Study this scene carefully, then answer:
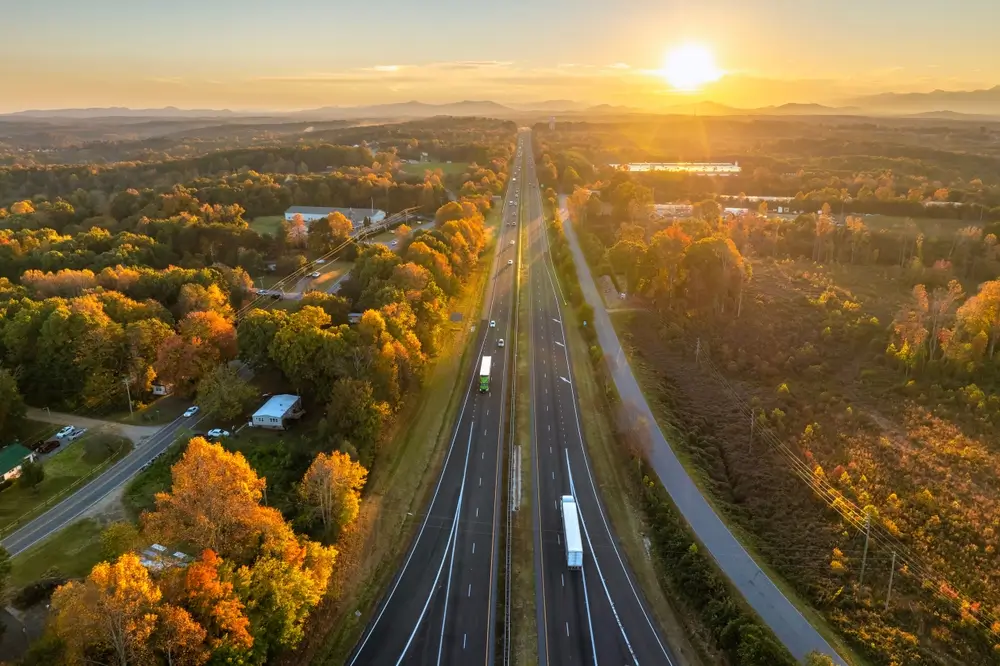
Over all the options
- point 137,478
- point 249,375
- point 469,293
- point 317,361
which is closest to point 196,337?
point 249,375

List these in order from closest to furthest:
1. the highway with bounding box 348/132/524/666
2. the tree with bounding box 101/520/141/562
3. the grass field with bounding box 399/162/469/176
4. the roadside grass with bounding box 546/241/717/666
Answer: the tree with bounding box 101/520/141/562, the highway with bounding box 348/132/524/666, the roadside grass with bounding box 546/241/717/666, the grass field with bounding box 399/162/469/176

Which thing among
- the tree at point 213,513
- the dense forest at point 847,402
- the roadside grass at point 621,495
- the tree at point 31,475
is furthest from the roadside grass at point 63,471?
the dense forest at point 847,402

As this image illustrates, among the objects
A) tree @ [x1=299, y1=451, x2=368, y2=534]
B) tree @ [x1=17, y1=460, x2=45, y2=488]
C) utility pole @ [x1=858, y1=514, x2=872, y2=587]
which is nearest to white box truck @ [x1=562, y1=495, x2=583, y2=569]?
tree @ [x1=299, y1=451, x2=368, y2=534]

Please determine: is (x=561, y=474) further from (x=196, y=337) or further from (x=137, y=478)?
(x=196, y=337)

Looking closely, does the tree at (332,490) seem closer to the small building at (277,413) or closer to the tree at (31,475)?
the small building at (277,413)

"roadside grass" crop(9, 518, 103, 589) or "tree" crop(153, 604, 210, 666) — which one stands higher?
"tree" crop(153, 604, 210, 666)

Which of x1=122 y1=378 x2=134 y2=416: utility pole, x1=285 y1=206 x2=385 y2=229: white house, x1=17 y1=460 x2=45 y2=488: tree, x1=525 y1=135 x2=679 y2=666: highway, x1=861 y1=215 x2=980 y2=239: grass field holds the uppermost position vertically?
x1=285 y1=206 x2=385 y2=229: white house

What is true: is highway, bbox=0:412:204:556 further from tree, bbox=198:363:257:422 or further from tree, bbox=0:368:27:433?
tree, bbox=0:368:27:433
